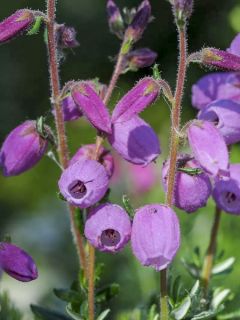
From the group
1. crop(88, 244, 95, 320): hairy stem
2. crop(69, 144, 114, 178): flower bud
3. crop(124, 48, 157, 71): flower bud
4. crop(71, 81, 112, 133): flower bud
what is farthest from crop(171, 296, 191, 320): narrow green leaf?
crop(124, 48, 157, 71): flower bud

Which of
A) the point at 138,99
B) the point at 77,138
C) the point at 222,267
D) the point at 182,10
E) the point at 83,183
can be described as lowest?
the point at 77,138

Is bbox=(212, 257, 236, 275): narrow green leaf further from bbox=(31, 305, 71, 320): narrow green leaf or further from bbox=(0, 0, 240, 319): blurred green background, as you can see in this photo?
bbox=(31, 305, 71, 320): narrow green leaf

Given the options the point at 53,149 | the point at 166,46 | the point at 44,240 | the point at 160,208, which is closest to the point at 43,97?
the point at 166,46

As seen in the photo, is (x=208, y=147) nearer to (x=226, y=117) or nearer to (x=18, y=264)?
(x=226, y=117)

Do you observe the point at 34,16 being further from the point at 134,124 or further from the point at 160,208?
the point at 160,208

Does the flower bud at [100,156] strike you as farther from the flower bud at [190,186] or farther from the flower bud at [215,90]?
the flower bud at [215,90]

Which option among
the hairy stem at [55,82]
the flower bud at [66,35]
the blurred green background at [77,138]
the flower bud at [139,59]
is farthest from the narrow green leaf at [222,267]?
the flower bud at [66,35]

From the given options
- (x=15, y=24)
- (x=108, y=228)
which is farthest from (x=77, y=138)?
(x=108, y=228)
